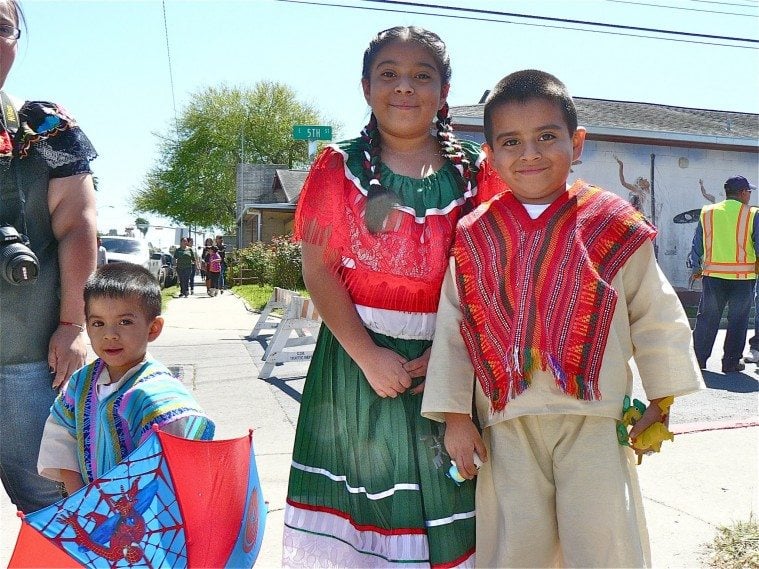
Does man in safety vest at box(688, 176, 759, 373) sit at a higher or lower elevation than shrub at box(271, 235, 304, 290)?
higher

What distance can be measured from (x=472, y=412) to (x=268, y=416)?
3867 mm

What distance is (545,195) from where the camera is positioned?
2131mm

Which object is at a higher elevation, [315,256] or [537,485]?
[315,256]

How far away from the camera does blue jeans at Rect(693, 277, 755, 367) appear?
7.29 m

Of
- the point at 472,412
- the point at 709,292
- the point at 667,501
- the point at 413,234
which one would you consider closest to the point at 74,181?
the point at 413,234

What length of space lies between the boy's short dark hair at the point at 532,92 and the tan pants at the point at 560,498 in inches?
33.4

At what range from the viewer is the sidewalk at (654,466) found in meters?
3.33

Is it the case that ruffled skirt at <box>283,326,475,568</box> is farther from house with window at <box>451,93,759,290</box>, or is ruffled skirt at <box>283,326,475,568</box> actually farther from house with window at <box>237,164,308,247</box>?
house with window at <box>237,164,308,247</box>

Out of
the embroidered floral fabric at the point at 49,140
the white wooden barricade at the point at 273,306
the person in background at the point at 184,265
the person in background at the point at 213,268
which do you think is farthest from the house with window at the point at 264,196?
the embroidered floral fabric at the point at 49,140

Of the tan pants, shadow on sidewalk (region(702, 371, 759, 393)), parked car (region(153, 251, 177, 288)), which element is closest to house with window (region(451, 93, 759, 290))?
shadow on sidewalk (region(702, 371, 759, 393))

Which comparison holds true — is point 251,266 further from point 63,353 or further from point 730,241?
point 63,353

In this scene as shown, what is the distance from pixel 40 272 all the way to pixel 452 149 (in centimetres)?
131

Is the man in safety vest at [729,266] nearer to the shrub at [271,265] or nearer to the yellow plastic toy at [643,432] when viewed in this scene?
the yellow plastic toy at [643,432]

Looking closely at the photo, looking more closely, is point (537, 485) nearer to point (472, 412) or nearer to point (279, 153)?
point (472, 412)
